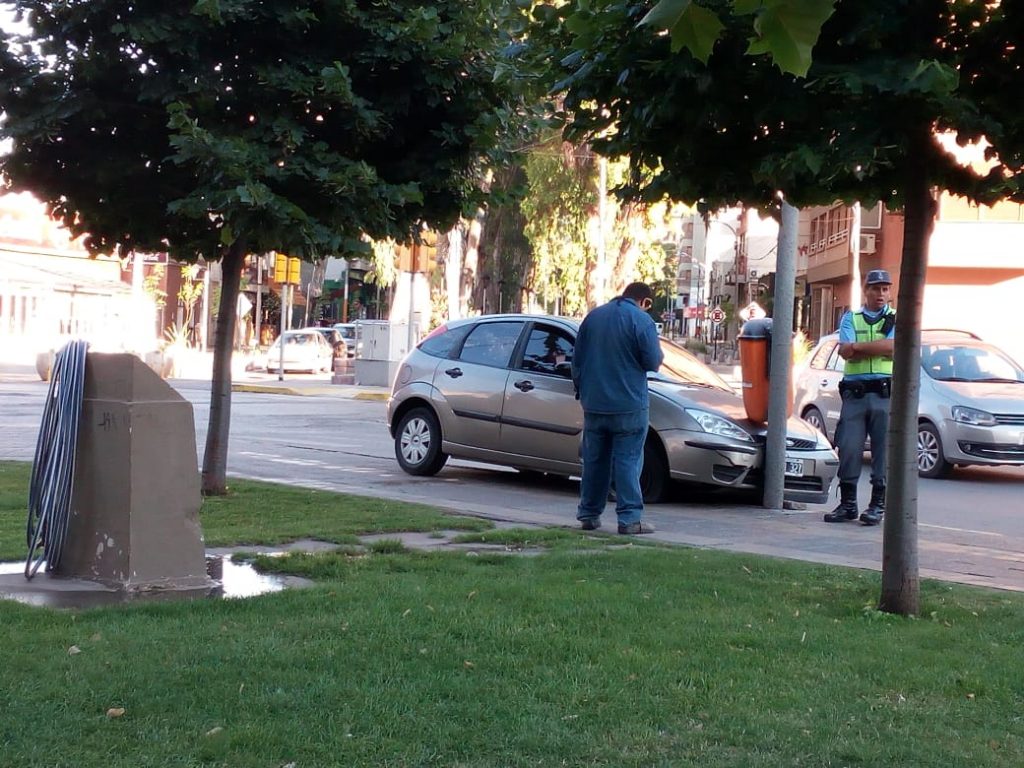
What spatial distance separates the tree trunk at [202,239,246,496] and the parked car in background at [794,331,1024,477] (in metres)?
7.14

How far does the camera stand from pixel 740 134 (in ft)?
18.1

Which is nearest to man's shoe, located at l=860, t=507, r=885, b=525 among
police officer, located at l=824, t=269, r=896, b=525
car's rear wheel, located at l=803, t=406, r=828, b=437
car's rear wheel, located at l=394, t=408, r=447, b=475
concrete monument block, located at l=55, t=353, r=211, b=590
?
police officer, located at l=824, t=269, r=896, b=525

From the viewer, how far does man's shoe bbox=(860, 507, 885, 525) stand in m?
9.91

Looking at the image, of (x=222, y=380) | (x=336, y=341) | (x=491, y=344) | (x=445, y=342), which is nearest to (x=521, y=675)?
(x=222, y=380)

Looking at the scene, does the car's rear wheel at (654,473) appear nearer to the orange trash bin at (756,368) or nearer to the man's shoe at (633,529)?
the orange trash bin at (756,368)

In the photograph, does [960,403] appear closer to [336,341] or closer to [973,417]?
A: [973,417]

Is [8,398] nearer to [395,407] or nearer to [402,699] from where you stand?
[395,407]

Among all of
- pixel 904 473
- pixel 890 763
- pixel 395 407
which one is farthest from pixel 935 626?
pixel 395 407

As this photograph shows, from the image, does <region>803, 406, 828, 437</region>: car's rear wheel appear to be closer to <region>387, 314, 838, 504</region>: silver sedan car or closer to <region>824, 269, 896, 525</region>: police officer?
<region>387, 314, 838, 504</region>: silver sedan car

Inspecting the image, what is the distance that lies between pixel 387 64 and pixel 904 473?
4701 millimetres

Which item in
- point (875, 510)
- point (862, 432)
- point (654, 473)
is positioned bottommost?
point (875, 510)

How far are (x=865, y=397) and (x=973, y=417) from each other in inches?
191

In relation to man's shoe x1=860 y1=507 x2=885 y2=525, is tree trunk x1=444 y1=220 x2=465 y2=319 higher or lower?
higher

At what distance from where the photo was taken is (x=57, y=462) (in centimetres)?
646
